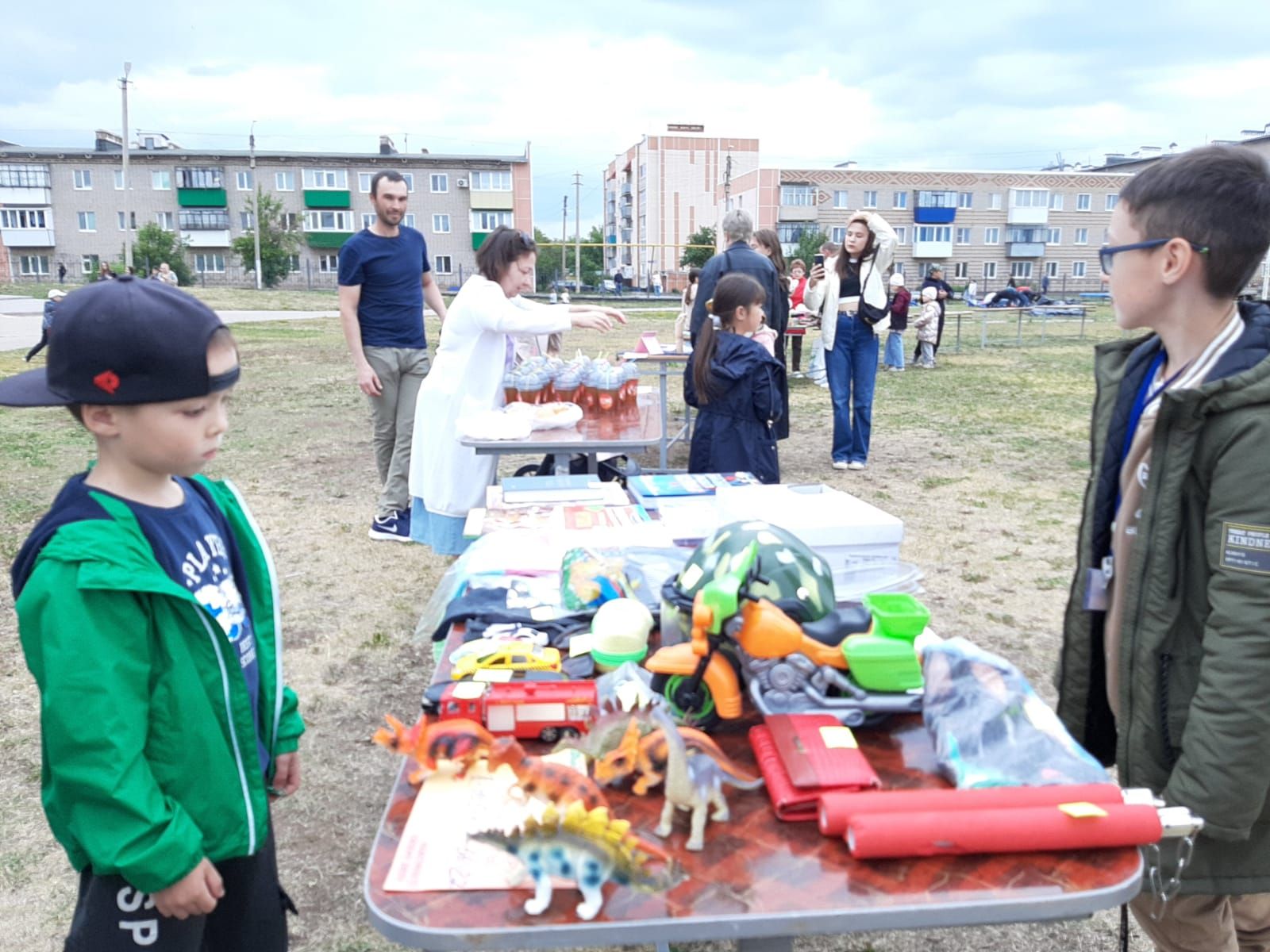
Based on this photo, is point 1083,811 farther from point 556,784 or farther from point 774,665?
point 556,784

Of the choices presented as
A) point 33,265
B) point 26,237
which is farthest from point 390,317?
point 33,265

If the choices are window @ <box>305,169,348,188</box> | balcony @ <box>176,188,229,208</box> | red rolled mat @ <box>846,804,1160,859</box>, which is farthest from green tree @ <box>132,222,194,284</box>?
red rolled mat @ <box>846,804,1160,859</box>

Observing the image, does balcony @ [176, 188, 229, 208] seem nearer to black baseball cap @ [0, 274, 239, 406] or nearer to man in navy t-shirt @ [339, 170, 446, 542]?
man in navy t-shirt @ [339, 170, 446, 542]

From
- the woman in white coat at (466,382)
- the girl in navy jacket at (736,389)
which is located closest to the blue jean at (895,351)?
the girl in navy jacket at (736,389)

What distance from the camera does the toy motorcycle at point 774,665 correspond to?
4.25ft

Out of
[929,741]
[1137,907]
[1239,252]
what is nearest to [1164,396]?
[1239,252]

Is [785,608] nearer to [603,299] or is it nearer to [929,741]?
[929,741]

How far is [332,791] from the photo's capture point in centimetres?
289

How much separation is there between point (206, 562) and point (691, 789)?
0.86 metres

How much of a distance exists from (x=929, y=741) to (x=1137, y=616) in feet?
1.48

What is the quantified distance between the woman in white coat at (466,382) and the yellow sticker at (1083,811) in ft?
9.88

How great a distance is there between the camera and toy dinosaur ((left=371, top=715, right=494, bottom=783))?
3.97 feet

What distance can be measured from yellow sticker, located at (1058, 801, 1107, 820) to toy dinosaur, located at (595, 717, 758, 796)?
0.38 meters

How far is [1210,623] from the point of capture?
1363mm
